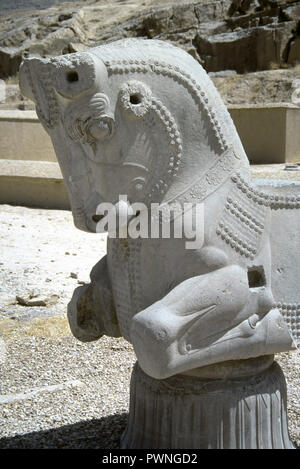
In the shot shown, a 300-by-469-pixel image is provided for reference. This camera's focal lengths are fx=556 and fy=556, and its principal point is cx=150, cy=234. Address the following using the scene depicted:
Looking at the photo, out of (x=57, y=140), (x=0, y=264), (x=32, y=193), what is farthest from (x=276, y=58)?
(x=57, y=140)

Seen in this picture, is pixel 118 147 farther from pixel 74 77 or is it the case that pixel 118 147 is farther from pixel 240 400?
pixel 240 400

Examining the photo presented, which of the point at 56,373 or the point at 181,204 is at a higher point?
the point at 181,204

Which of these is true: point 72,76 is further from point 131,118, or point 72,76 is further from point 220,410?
point 220,410

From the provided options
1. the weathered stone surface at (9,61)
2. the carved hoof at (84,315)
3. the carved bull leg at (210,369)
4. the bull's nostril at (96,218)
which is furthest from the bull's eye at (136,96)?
the weathered stone surface at (9,61)

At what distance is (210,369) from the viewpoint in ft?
6.36

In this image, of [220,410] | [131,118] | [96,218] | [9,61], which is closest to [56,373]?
[220,410]

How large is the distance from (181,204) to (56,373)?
1.96 meters

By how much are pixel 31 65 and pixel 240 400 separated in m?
1.33

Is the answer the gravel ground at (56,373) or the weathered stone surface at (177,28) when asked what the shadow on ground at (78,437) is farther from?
the weathered stone surface at (177,28)

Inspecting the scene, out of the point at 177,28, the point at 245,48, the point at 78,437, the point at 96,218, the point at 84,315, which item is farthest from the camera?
the point at 177,28

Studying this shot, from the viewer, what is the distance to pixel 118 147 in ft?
5.87

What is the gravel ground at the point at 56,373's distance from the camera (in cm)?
267

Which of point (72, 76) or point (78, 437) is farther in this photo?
point (78, 437)

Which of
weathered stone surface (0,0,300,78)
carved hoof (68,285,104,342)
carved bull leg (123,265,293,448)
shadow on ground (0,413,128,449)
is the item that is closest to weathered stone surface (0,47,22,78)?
weathered stone surface (0,0,300,78)
